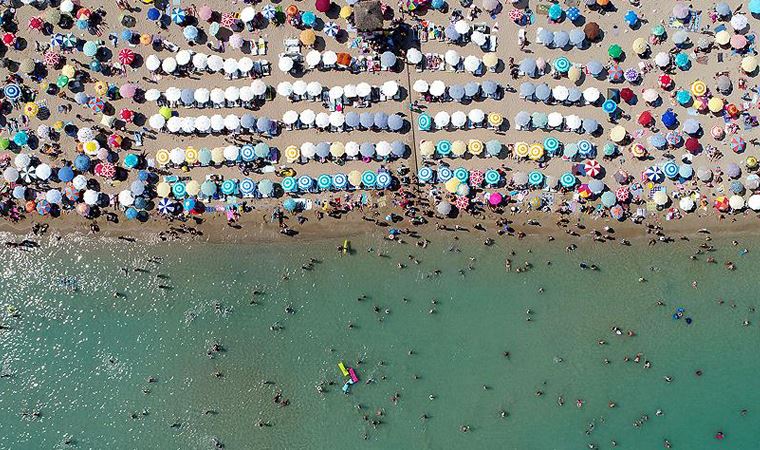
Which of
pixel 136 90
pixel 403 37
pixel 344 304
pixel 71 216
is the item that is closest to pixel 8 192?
pixel 71 216

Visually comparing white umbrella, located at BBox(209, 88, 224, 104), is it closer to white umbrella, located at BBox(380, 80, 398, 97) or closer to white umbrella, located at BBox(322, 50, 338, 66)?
white umbrella, located at BBox(322, 50, 338, 66)

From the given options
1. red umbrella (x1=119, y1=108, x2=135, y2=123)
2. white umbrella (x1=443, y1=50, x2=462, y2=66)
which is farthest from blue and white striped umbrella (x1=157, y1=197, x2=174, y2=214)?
white umbrella (x1=443, y1=50, x2=462, y2=66)

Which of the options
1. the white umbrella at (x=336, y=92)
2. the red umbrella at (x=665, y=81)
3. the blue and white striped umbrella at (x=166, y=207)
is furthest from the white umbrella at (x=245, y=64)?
the red umbrella at (x=665, y=81)

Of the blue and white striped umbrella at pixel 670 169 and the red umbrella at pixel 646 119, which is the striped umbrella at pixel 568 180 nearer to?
the red umbrella at pixel 646 119

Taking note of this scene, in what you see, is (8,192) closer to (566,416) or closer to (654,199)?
(566,416)

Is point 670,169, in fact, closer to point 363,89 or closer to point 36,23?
point 363,89

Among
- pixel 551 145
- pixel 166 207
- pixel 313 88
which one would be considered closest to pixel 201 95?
pixel 313 88
